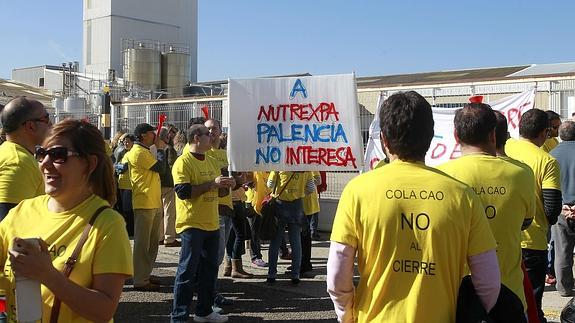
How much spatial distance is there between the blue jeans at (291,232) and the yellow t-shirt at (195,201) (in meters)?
1.77

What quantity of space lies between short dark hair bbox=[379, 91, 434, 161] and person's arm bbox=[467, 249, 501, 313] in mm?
485

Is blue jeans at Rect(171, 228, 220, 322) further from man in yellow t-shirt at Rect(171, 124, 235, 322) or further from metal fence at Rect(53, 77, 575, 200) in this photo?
metal fence at Rect(53, 77, 575, 200)

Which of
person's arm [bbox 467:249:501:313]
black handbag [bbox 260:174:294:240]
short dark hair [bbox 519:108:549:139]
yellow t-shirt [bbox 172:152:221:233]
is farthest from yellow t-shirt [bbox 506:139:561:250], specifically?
black handbag [bbox 260:174:294:240]

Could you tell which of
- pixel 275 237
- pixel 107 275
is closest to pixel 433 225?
pixel 107 275

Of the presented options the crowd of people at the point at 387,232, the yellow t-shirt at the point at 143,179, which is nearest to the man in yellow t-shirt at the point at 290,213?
the yellow t-shirt at the point at 143,179

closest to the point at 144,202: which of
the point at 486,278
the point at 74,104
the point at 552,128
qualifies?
the point at 552,128

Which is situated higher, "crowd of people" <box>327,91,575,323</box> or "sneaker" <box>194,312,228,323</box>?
"crowd of people" <box>327,91,575,323</box>

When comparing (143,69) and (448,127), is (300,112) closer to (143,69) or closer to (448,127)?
(448,127)

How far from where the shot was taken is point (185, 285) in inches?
224

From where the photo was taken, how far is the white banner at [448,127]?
7.56 metres

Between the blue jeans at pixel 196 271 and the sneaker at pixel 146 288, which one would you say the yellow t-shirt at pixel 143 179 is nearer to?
the sneaker at pixel 146 288

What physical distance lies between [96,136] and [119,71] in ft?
129

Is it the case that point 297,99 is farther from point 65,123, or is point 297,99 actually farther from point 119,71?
point 119,71

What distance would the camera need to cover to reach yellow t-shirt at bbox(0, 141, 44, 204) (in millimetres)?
3930
